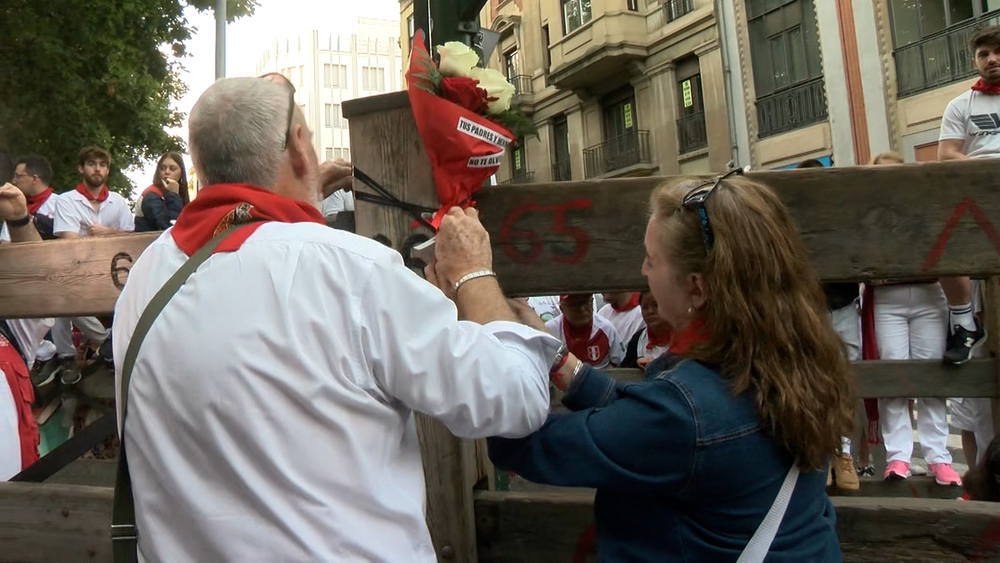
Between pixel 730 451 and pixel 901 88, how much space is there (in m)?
14.8

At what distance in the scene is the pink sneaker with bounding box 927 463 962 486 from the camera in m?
3.58

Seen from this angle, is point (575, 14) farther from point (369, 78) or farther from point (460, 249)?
point (369, 78)

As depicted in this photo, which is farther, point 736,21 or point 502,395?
point 736,21

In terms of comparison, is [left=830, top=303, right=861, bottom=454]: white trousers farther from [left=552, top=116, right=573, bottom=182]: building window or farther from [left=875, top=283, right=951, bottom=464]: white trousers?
[left=552, top=116, right=573, bottom=182]: building window

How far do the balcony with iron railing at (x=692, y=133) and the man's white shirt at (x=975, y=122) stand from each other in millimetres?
14797

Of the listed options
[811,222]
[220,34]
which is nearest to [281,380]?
[811,222]

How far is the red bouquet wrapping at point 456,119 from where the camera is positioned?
1.91 metres

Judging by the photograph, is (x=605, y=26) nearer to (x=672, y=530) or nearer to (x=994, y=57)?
(x=994, y=57)

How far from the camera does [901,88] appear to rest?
1402 cm

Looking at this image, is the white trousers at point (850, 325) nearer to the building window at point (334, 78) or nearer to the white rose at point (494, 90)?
the white rose at point (494, 90)

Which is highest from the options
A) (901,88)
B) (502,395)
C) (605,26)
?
(605,26)

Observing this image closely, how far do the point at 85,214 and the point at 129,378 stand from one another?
517cm

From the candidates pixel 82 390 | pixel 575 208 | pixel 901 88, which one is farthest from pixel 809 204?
pixel 901 88

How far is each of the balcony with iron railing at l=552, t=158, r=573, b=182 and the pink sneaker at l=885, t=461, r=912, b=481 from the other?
67.1 ft
